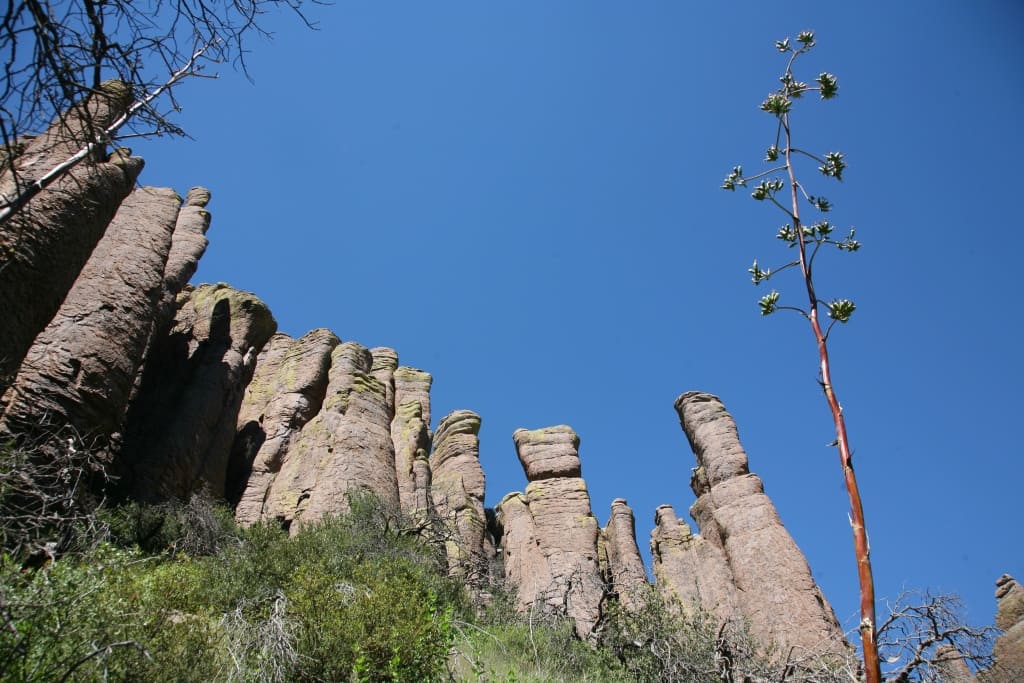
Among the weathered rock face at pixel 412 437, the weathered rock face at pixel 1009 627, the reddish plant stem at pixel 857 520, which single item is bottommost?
the reddish plant stem at pixel 857 520

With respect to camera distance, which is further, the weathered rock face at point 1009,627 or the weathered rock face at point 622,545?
the weathered rock face at point 622,545

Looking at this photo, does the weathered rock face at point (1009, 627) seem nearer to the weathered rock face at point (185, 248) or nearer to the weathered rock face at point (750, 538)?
the weathered rock face at point (750, 538)

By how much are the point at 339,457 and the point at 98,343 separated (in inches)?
316

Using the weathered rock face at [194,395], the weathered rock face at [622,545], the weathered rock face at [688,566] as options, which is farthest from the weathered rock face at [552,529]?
the weathered rock face at [194,395]

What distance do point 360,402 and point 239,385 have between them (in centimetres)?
503

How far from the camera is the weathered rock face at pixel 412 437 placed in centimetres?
2407

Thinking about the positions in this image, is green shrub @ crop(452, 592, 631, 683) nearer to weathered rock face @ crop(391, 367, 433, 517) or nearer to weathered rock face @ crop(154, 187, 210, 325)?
weathered rock face @ crop(391, 367, 433, 517)

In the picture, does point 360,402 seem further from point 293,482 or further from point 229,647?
point 229,647

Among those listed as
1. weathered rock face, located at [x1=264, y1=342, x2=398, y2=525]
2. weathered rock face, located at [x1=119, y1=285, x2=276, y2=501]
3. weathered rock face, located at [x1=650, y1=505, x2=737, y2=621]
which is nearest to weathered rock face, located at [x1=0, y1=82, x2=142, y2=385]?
weathered rock face, located at [x1=119, y1=285, x2=276, y2=501]

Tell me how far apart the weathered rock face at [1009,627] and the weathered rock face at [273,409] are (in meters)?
22.4

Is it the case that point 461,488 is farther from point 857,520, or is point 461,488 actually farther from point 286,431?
point 857,520

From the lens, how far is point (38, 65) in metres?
3.30

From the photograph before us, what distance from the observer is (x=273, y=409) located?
27.0 metres

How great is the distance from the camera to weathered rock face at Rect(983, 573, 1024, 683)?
62.9 feet
